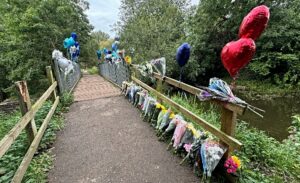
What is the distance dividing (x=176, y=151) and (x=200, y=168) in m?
0.50

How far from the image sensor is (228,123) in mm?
2197

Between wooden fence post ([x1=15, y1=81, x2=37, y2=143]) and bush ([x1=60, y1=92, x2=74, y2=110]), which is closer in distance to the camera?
wooden fence post ([x1=15, y1=81, x2=37, y2=143])

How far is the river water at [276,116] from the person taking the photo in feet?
20.9

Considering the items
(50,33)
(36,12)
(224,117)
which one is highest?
(36,12)

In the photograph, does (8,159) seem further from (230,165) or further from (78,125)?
(230,165)

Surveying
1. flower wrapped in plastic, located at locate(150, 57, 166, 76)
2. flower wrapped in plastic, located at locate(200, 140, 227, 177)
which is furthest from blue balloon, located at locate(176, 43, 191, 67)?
flower wrapped in plastic, located at locate(200, 140, 227, 177)

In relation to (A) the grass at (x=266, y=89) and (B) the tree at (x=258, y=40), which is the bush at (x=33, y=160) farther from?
(A) the grass at (x=266, y=89)

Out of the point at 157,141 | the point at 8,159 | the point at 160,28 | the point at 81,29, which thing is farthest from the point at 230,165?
the point at 81,29

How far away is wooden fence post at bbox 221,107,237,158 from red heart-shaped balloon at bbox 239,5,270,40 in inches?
32.1

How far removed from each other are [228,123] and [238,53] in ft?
2.45

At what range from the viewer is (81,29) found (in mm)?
17266

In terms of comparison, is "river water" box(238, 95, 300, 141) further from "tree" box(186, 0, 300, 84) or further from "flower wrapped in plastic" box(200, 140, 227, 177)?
"flower wrapped in plastic" box(200, 140, 227, 177)

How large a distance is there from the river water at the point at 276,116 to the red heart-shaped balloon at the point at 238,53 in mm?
4615

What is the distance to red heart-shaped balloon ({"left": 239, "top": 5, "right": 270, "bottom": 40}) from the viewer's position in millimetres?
1987
